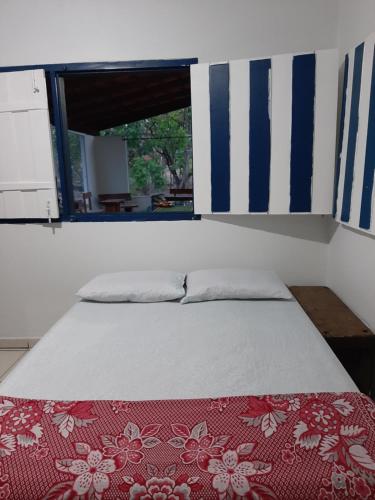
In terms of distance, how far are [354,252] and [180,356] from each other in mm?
1252

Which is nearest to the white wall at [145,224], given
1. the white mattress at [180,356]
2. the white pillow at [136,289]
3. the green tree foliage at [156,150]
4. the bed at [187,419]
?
the white pillow at [136,289]

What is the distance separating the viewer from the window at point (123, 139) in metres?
2.68

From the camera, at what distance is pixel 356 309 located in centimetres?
219

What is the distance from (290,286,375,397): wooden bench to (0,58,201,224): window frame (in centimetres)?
105

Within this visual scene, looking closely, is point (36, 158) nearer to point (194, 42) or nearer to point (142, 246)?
point (142, 246)

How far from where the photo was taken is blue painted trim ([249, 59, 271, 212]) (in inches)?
92.9

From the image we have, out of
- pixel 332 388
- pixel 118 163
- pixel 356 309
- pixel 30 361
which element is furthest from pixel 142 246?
pixel 118 163

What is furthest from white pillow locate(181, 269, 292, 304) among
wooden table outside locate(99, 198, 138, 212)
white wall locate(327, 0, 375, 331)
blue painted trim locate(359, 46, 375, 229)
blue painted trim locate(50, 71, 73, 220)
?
wooden table outside locate(99, 198, 138, 212)

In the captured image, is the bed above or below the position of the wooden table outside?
below

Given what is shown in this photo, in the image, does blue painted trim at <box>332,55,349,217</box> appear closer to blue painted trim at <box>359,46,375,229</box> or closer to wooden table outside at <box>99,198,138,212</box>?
blue painted trim at <box>359,46,375,229</box>

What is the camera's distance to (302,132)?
2.39 metres

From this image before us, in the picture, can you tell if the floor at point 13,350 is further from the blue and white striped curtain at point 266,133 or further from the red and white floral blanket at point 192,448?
the blue and white striped curtain at point 266,133

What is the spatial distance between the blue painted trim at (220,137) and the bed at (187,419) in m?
1.08

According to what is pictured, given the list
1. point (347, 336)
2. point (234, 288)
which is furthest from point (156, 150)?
point (347, 336)
